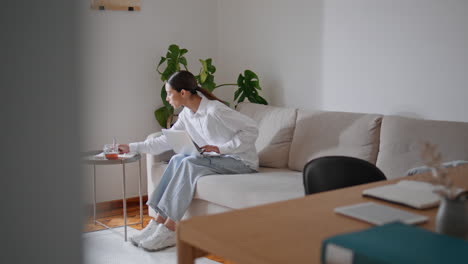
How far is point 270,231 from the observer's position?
125 cm

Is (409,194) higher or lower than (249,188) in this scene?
higher

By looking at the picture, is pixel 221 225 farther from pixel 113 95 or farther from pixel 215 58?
pixel 215 58

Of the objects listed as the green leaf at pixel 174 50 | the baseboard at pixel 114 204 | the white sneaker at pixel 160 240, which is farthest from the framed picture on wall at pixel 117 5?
the white sneaker at pixel 160 240

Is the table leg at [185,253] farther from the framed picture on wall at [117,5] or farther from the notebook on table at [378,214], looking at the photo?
the framed picture on wall at [117,5]

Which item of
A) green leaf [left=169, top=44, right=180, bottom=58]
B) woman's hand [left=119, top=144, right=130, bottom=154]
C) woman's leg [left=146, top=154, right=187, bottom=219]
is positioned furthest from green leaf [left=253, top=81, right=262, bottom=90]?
woman's hand [left=119, top=144, right=130, bottom=154]

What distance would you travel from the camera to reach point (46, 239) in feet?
1.18

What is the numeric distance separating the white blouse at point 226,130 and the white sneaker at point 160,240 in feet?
2.10

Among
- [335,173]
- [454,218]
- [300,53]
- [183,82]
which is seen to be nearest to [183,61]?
[183,82]

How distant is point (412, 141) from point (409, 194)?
5.26 ft

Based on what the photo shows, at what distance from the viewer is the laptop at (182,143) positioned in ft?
11.6

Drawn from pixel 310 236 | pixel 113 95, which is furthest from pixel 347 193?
pixel 113 95

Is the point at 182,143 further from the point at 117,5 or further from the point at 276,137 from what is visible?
the point at 117,5

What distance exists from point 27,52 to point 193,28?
4689 millimetres

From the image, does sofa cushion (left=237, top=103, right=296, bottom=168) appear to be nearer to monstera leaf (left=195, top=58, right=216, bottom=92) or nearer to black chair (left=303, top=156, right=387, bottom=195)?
monstera leaf (left=195, top=58, right=216, bottom=92)
